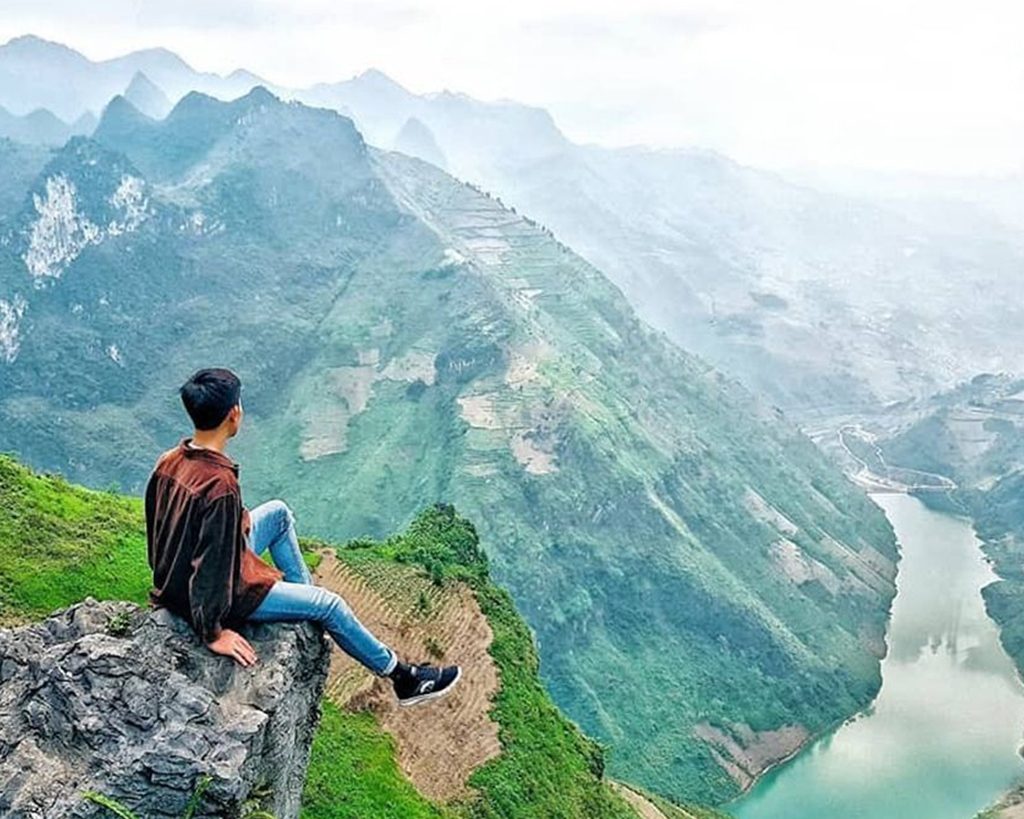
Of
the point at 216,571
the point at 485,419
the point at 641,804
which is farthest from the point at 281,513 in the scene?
the point at 485,419

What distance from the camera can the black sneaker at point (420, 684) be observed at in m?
7.30

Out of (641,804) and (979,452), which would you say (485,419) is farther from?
(979,452)

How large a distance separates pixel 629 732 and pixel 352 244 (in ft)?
192

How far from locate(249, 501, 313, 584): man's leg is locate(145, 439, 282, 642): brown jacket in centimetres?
26

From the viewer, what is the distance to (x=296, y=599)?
6.68m

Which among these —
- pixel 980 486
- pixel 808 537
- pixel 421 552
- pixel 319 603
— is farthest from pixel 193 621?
A: pixel 980 486

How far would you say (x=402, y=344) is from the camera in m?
84.4

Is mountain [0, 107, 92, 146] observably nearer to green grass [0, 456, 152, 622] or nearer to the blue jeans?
green grass [0, 456, 152, 622]

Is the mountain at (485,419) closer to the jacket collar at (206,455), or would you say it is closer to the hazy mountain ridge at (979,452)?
the hazy mountain ridge at (979,452)

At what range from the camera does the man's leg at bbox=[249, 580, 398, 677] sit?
262 inches

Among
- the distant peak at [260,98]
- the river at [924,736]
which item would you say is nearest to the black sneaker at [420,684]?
the river at [924,736]

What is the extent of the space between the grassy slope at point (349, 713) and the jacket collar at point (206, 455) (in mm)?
10182

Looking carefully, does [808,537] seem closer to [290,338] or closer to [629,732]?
[629,732]

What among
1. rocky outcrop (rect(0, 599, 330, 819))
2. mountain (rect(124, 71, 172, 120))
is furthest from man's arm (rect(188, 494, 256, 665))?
mountain (rect(124, 71, 172, 120))
